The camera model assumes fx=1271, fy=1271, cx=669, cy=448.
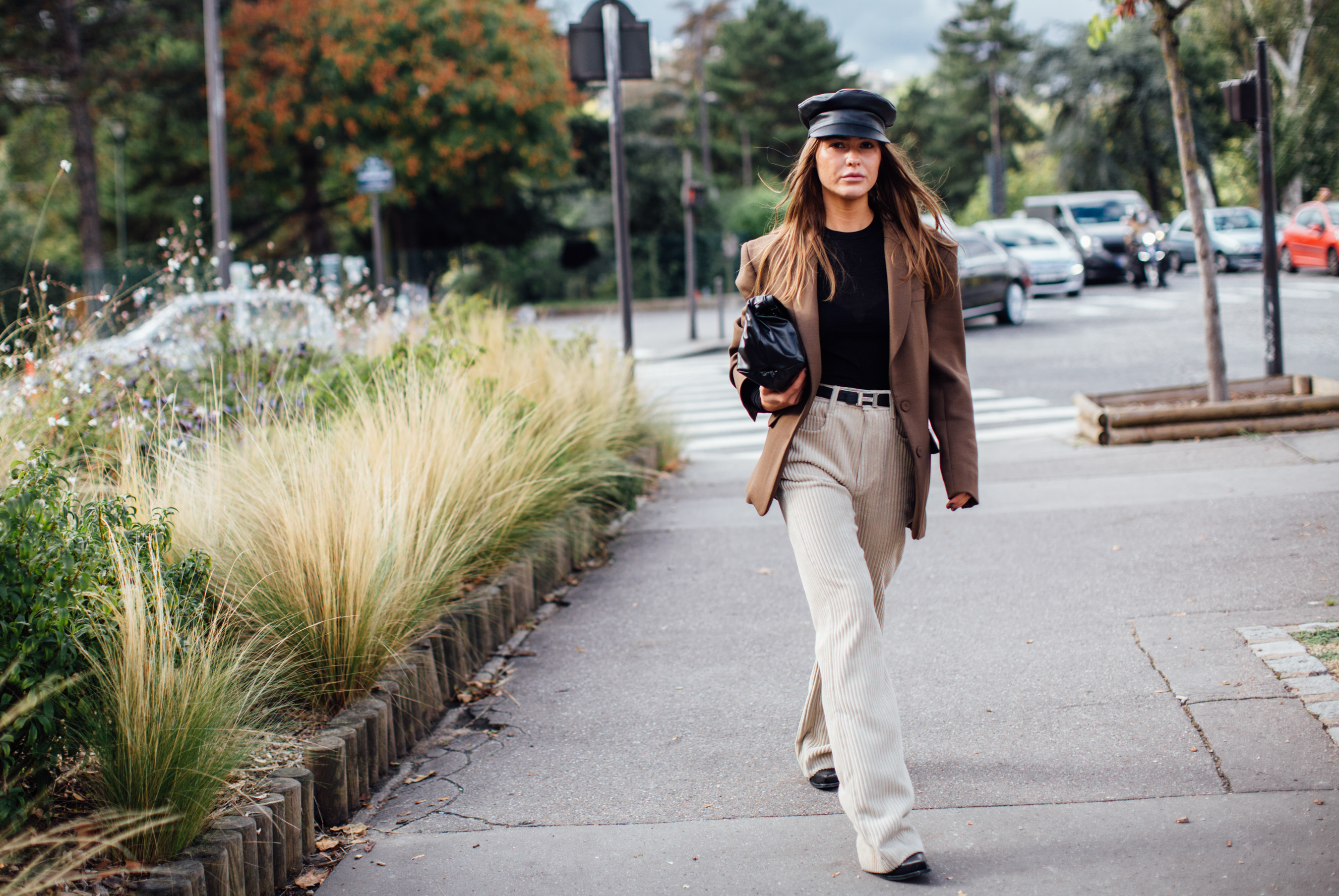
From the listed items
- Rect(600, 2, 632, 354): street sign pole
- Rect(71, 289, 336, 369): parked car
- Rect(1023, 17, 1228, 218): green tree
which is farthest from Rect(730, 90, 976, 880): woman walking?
Rect(1023, 17, 1228, 218): green tree

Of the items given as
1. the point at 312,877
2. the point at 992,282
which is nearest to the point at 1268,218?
the point at 312,877

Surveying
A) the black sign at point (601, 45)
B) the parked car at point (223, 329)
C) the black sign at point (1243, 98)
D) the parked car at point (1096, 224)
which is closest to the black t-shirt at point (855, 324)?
the parked car at point (223, 329)

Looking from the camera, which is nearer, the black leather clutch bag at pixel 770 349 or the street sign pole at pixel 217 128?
the black leather clutch bag at pixel 770 349

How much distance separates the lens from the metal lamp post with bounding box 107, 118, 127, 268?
37.2 m

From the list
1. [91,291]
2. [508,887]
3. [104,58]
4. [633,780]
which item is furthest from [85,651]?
[104,58]

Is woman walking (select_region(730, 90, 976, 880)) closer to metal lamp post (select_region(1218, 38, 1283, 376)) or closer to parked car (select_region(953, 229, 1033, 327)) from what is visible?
metal lamp post (select_region(1218, 38, 1283, 376))

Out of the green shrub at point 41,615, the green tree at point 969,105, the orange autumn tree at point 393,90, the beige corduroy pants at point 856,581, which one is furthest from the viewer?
the green tree at point 969,105

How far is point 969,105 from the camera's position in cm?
7588

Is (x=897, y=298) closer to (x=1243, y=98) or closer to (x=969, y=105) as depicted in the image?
(x=1243, y=98)

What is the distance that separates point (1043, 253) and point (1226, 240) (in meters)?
7.65

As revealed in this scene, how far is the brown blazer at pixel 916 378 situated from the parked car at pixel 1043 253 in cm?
2252

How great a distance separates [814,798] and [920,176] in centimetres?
192

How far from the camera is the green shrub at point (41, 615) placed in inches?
114

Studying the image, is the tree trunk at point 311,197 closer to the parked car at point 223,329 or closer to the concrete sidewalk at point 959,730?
the parked car at point 223,329
